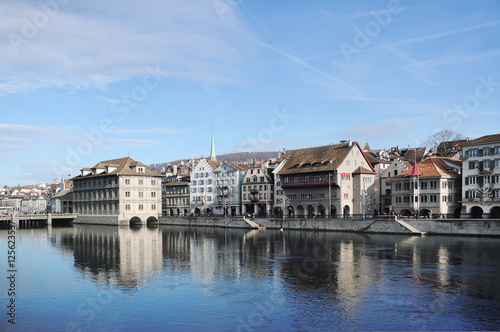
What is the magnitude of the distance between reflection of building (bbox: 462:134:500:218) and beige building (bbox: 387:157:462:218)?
11.6ft

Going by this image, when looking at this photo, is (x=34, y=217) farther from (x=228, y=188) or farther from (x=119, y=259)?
(x=119, y=259)

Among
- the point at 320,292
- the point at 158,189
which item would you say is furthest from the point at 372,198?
the point at 320,292

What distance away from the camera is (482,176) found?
285ft

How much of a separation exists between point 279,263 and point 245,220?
193 feet

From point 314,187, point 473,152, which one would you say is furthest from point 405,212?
point 314,187

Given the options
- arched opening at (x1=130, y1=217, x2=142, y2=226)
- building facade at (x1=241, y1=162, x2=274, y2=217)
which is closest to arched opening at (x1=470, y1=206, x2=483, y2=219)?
building facade at (x1=241, y1=162, x2=274, y2=217)

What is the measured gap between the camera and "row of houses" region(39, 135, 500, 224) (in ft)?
293

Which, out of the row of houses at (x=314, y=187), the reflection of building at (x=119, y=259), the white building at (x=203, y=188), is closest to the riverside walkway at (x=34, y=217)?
the row of houses at (x=314, y=187)

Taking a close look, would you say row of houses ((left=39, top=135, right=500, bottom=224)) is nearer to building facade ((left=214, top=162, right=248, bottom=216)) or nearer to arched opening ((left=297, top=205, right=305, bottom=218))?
arched opening ((left=297, top=205, right=305, bottom=218))

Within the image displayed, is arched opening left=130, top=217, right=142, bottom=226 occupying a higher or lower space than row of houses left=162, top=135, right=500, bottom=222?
lower

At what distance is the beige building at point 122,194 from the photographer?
13100 centimetres

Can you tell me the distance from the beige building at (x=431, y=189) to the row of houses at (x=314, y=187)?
0.59 feet

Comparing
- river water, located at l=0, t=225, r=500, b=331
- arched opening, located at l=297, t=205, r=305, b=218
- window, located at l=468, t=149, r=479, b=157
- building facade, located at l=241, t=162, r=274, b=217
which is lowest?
river water, located at l=0, t=225, r=500, b=331

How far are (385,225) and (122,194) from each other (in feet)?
235
